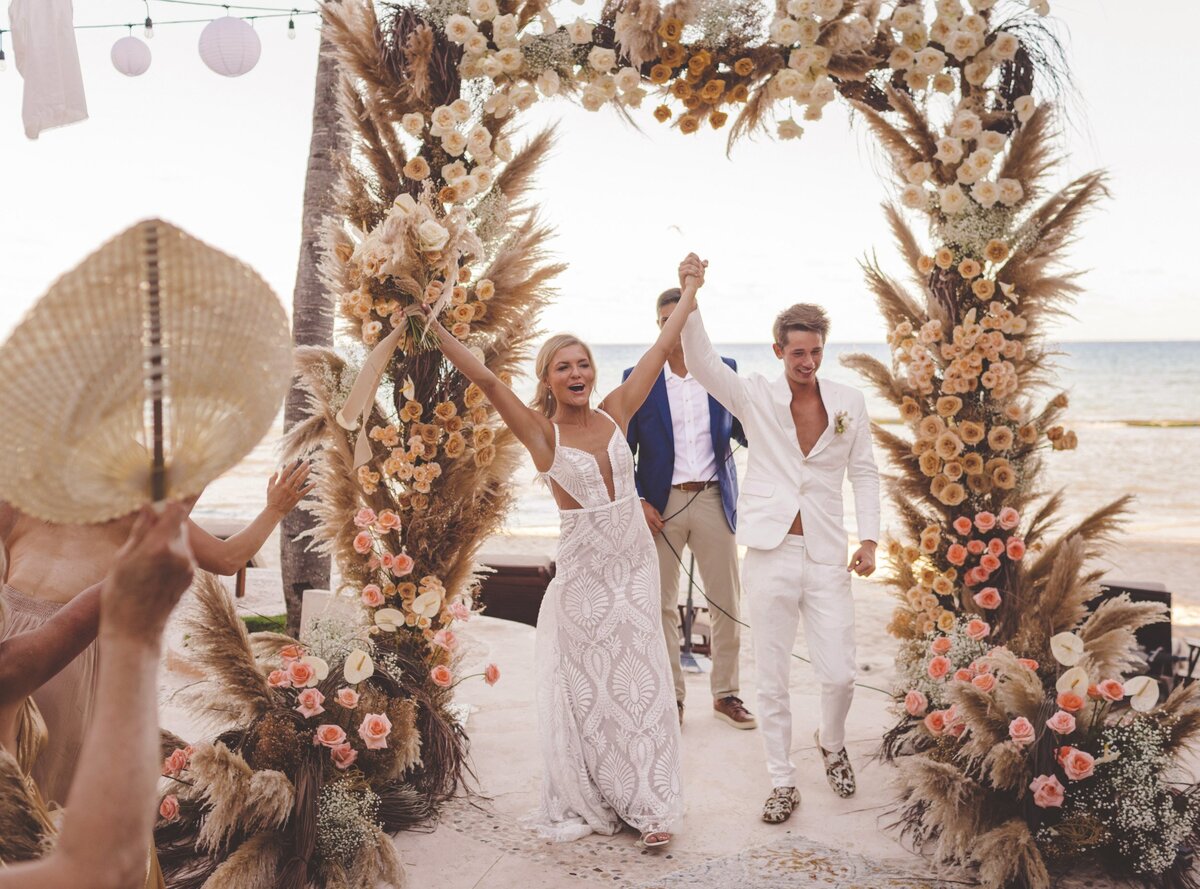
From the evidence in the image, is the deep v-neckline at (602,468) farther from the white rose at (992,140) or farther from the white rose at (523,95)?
the white rose at (992,140)

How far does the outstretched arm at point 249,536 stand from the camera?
9.46 ft

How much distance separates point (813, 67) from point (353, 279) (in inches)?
98.6

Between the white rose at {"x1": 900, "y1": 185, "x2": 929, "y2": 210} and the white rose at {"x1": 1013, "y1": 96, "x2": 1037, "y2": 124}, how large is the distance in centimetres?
55

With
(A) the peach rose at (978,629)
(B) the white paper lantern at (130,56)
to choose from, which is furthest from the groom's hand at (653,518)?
(B) the white paper lantern at (130,56)

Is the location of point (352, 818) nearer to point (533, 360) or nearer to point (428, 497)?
point (428, 497)

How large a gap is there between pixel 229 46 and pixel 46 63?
1.88 metres

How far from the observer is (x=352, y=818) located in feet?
12.6

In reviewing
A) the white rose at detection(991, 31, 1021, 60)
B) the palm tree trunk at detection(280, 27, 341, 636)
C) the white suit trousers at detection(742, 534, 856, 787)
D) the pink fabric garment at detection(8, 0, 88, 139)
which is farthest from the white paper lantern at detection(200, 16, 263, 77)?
the white suit trousers at detection(742, 534, 856, 787)

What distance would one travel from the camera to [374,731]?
403cm

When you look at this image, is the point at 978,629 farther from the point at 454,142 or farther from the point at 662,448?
the point at 454,142

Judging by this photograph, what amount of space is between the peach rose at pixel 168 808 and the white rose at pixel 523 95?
3546 millimetres

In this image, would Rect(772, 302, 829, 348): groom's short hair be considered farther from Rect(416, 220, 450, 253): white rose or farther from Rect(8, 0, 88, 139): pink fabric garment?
Rect(8, 0, 88, 139): pink fabric garment

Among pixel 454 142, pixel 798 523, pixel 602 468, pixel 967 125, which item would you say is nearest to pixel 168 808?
pixel 602 468

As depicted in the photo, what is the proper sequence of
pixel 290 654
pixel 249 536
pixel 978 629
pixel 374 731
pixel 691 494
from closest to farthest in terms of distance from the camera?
pixel 249 536 → pixel 374 731 → pixel 290 654 → pixel 978 629 → pixel 691 494
